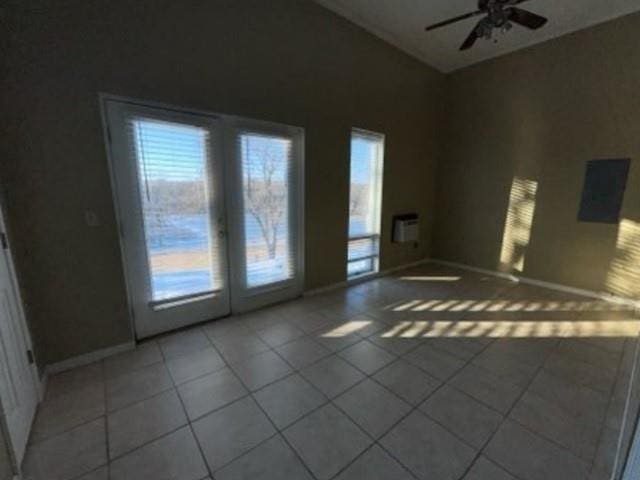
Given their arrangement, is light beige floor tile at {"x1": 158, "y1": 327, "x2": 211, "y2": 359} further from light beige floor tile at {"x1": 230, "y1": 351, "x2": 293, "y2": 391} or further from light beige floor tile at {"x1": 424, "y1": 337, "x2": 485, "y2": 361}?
light beige floor tile at {"x1": 424, "y1": 337, "x2": 485, "y2": 361}

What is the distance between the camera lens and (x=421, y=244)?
4.92 metres

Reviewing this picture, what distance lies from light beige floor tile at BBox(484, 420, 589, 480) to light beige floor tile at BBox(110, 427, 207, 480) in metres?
1.49

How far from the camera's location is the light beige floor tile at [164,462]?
129cm

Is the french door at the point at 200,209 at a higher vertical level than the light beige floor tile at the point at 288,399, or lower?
higher

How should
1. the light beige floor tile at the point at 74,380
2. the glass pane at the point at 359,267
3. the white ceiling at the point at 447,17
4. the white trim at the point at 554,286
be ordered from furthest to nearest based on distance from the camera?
the glass pane at the point at 359,267
the white trim at the point at 554,286
the white ceiling at the point at 447,17
the light beige floor tile at the point at 74,380

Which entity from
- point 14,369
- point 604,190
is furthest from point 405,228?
point 14,369

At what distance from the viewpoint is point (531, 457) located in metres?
1.37

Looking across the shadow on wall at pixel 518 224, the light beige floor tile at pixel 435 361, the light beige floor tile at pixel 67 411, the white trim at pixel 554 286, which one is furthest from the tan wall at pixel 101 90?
the white trim at pixel 554 286

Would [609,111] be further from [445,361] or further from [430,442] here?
[430,442]

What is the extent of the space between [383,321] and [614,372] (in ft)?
5.67

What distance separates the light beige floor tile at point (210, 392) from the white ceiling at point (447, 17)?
376 centimetres

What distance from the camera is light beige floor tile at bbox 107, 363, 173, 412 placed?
1754 mm

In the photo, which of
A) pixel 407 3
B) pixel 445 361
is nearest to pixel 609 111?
pixel 407 3

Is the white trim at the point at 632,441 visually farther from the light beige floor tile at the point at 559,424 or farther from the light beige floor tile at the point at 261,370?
the light beige floor tile at the point at 261,370
